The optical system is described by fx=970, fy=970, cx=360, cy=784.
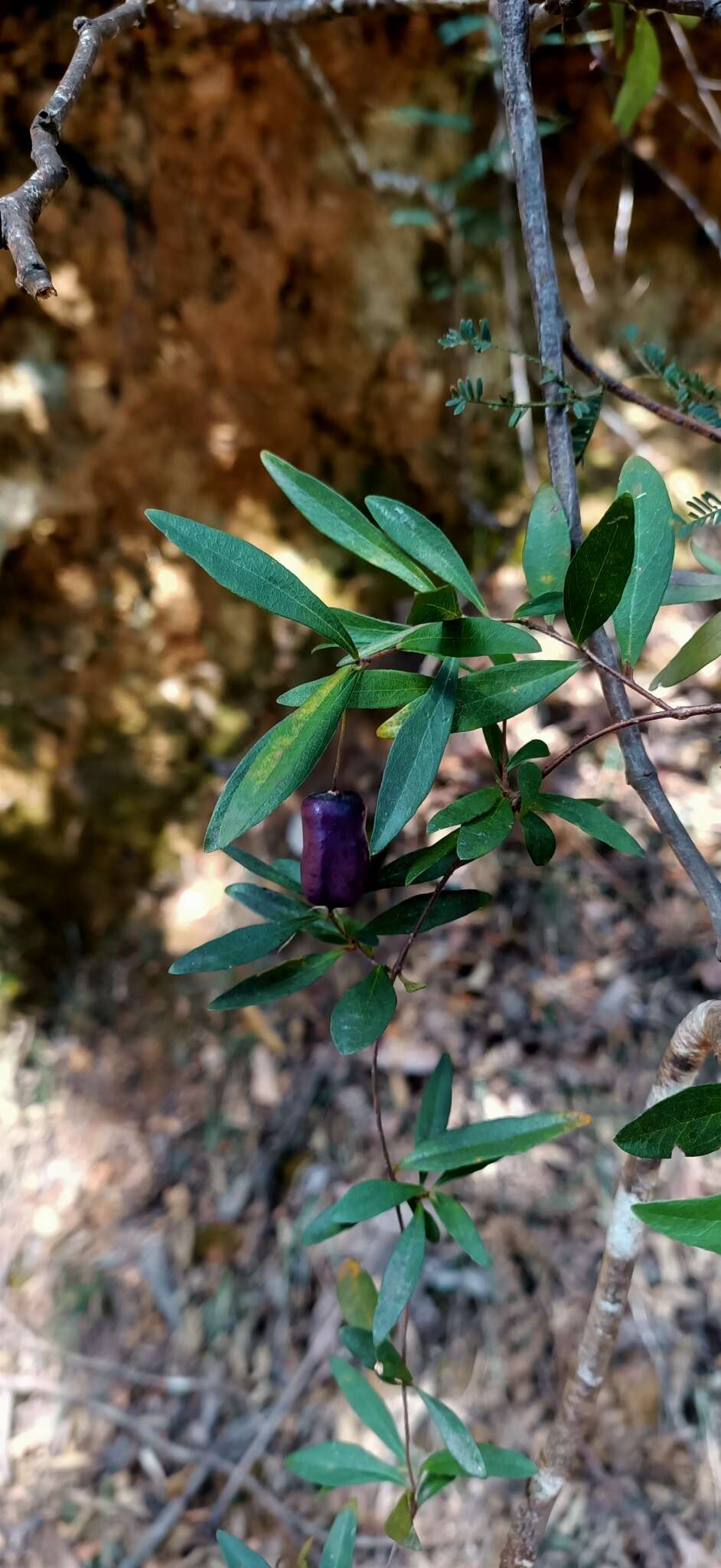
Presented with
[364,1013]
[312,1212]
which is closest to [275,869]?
[364,1013]

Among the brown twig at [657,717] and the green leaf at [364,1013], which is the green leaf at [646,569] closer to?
the brown twig at [657,717]

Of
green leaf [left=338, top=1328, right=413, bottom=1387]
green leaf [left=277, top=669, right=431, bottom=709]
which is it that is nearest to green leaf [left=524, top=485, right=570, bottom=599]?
green leaf [left=277, top=669, right=431, bottom=709]

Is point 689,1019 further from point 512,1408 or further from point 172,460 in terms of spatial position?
point 172,460

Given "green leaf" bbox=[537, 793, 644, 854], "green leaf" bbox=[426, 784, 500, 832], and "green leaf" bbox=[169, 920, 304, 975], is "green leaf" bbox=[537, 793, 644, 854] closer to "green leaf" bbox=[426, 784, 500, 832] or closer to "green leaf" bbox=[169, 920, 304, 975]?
"green leaf" bbox=[426, 784, 500, 832]

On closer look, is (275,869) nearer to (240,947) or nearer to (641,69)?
(240,947)

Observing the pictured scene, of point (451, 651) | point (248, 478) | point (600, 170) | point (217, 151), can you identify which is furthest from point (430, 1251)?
point (600, 170)

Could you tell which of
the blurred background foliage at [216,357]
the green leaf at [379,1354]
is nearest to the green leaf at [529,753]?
the green leaf at [379,1354]
